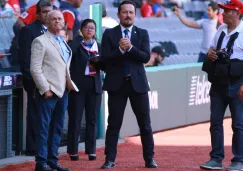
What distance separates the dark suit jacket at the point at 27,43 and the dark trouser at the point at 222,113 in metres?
2.27

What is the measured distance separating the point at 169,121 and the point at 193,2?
884 centimetres

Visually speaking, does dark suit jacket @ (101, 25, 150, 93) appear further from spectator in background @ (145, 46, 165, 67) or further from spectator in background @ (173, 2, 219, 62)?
spectator in background @ (173, 2, 219, 62)

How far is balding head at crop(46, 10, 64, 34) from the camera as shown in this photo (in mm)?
7656

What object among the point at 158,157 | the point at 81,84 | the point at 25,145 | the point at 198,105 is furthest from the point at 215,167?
the point at 198,105

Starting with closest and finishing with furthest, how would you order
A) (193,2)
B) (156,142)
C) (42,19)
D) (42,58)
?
(42,58), (42,19), (156,142), (193,2)

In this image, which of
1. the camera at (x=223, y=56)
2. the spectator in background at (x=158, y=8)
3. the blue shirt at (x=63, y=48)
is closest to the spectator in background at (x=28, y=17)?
the blue shirt at (x=63, y=48)

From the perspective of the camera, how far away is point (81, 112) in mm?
9164

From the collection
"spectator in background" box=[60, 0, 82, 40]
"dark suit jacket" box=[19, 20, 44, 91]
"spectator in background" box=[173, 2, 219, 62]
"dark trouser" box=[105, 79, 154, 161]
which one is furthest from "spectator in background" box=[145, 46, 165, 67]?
"dark trouser" box=[105, 79, 154, 161]

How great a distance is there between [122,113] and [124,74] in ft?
1.54

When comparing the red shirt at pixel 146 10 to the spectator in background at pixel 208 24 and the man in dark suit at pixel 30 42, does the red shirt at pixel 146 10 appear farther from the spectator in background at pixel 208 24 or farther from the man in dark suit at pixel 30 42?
the man in dark suit at pixel 30 42

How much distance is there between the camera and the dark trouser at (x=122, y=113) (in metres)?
8.07

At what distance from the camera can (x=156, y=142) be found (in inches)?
431

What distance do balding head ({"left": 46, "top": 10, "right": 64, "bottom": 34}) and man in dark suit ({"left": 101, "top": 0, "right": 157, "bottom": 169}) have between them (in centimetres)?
64

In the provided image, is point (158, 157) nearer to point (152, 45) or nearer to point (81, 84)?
point (81, 84)
